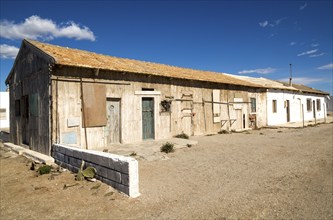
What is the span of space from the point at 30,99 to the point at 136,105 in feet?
14.5

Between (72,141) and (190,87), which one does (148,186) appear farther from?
(190,87)

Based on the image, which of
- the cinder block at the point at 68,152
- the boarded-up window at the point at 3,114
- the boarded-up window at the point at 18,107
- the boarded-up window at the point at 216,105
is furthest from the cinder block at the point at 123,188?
the boarded-up window at the point at 3,114

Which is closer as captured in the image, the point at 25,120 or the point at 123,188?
the point at 123,188

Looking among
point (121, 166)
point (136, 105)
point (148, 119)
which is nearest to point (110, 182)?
point (121, 166)

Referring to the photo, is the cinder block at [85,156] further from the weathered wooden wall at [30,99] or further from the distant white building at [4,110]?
the distant white building at [4,110]

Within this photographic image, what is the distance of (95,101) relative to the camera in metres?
9.72

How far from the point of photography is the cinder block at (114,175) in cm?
517

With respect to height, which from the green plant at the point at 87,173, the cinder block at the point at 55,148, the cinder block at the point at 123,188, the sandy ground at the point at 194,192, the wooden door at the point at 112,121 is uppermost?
the wooden door at the point at 112,121

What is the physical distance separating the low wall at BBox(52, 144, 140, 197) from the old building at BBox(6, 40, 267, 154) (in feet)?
8.19

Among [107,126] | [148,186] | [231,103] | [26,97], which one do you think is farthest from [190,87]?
[148,186]

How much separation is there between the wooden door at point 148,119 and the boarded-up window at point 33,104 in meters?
4.44

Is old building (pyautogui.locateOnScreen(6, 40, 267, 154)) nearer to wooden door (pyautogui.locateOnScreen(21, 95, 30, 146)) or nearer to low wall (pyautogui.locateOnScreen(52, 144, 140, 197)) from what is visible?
wooden door (pyautogui.locateOnScreen(21, 95, 30, 146))

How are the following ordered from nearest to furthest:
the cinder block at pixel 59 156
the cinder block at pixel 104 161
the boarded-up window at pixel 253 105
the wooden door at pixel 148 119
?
the cinder block at pixel 104 161
the cinder block at pixel 59 156
the wooden door at pixel 148 119
the boarded-up window at pixel 253 105

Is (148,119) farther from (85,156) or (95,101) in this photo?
(85,156)
